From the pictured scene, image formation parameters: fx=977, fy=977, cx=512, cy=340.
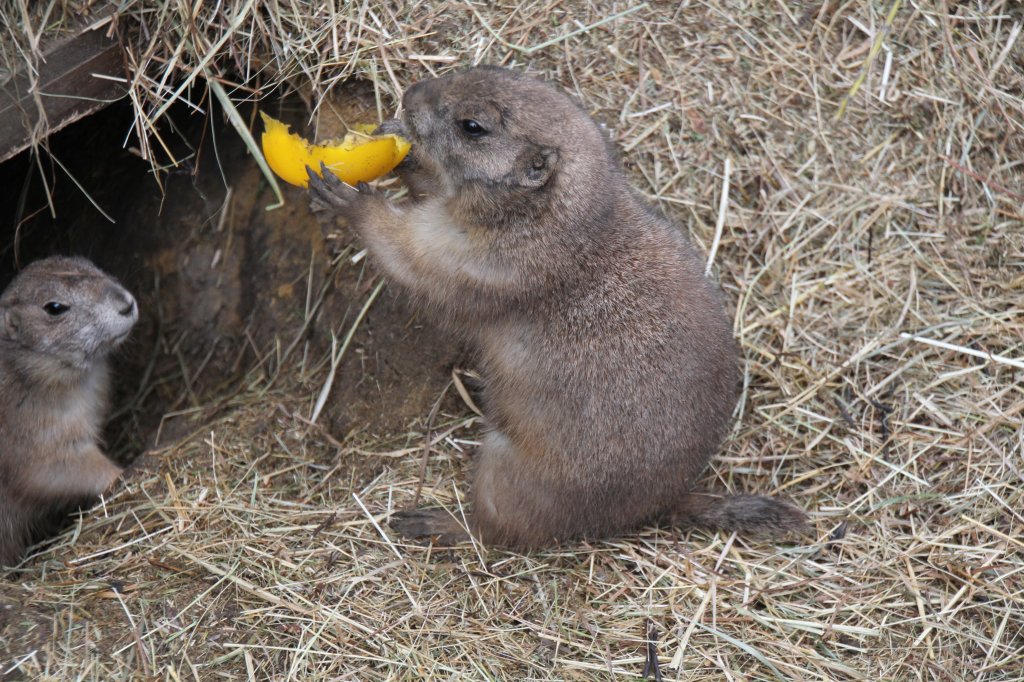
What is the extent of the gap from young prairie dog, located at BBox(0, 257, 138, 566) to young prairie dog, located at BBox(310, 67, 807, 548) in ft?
5.63

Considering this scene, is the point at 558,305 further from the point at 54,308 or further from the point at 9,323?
the point at 9,323

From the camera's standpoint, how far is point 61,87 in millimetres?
5211

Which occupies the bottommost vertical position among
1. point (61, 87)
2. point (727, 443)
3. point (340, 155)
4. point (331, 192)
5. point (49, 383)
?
point (727, 443)

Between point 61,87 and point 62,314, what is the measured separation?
4.09ft

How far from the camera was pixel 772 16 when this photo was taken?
5.82 m

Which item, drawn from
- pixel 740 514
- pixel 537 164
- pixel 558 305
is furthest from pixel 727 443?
pixel 537 164

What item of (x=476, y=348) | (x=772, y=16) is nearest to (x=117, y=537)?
(x=476, y=348)

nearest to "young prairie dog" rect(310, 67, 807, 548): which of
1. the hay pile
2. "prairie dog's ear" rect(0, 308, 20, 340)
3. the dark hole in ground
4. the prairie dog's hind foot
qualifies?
the prairie dog's hind foot

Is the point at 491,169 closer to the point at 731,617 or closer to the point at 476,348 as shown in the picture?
the point at 476,348

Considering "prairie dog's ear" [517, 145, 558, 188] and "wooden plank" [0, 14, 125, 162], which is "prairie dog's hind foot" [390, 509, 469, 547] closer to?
"prairie dog's ear" [517, 145, 558, 188]

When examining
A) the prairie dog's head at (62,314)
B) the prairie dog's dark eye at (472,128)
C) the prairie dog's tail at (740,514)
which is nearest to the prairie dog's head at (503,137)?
the prairie dog's dark eye at (472,128)

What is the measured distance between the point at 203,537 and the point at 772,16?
4376 mm

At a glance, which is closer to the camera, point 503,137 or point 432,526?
point 503,137

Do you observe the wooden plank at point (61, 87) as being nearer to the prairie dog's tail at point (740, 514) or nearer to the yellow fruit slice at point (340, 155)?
the yellow fruit slice at point (340, 155)
